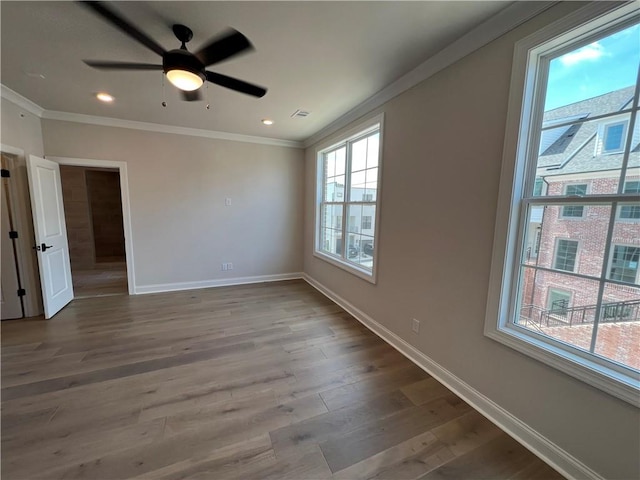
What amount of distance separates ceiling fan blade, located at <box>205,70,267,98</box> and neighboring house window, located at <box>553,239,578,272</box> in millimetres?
A: 2263

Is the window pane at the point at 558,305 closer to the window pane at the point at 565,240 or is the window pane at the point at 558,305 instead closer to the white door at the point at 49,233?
the window pane at the point at 565,240

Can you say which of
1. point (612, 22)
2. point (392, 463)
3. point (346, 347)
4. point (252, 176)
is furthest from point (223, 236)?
point (612, 22)

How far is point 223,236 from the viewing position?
447 cm

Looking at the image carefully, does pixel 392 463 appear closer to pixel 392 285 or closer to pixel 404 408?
pixel 404 408

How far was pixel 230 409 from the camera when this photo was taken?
1784 millimetres

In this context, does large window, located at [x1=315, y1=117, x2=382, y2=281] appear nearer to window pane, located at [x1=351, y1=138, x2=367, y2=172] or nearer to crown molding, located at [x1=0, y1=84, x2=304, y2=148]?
window pane, located at [x1=351, y1=138, x2=367, y2=172]

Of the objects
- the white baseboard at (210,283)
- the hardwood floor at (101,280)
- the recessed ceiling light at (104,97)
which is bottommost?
the hardwood floor at (101,280)

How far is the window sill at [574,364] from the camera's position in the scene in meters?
1.20

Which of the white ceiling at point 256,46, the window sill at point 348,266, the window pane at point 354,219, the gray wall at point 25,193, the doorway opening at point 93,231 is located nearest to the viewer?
the white ceiling at point 256,46

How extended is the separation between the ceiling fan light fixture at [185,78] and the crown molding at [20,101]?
2397 millimetres

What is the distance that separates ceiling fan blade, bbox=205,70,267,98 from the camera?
1887 mm

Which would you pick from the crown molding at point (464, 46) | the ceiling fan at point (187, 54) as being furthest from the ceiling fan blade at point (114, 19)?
the crown molding at point (464, 46)

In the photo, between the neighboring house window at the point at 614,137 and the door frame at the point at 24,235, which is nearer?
the neighboring house window at the point at 614,137

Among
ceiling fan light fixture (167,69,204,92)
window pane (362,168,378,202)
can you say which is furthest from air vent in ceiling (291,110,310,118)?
ceiling fan light fixture (167,69,204,92)
